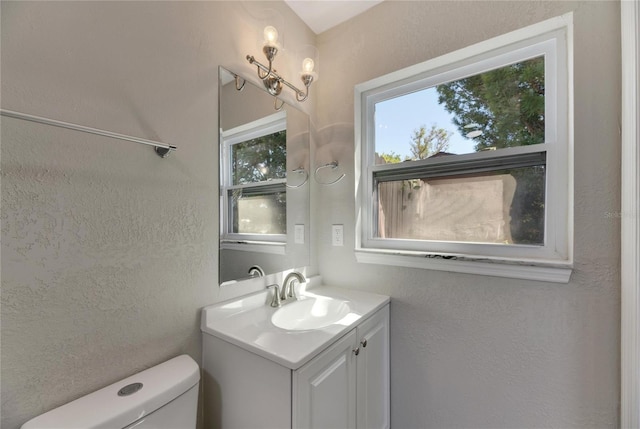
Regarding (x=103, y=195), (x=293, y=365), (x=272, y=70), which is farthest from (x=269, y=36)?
(x=293, y=365)

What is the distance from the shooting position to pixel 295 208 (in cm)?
152

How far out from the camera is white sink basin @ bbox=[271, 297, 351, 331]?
4.15 feet

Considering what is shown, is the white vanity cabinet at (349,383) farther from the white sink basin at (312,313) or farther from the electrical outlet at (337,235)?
the electrical outlet at (337,235)

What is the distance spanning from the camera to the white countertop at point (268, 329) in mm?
828

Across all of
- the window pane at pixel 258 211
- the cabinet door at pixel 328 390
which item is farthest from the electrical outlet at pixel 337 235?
the cabinet door at pixel 328 390

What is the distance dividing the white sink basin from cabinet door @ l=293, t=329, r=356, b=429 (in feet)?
0.81

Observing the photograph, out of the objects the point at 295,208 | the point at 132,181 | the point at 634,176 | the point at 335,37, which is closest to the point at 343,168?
the point at 295,208

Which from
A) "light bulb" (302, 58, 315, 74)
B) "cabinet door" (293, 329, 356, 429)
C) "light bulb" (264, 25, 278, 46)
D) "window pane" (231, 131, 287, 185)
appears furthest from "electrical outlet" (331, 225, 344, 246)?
"light bulb" (264, 25, 278, 46)

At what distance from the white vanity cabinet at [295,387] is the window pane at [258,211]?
51 cm

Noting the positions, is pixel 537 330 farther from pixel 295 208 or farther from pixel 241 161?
pixel 241 161

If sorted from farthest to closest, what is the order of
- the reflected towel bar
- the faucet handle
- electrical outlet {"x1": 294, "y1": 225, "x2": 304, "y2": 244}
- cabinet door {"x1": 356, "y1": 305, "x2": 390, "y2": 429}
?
electrical outlet {"x1": 294, "y1": 225, "x2": 304, "y2": 244}
the faucet handle
cabinet door {"x1": 356, "y1": 305, "x2": 390, "y2": 429}
the reflected towel bar

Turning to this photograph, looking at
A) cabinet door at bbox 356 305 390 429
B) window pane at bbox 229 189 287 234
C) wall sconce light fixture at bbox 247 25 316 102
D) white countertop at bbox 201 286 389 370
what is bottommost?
cabinet door at bbox 356 305 390 429

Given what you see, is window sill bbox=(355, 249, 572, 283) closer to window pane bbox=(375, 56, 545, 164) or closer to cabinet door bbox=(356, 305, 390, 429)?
cabinet door bbox=(356, 305, 390, 429)

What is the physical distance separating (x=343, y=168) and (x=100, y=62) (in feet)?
3.81
